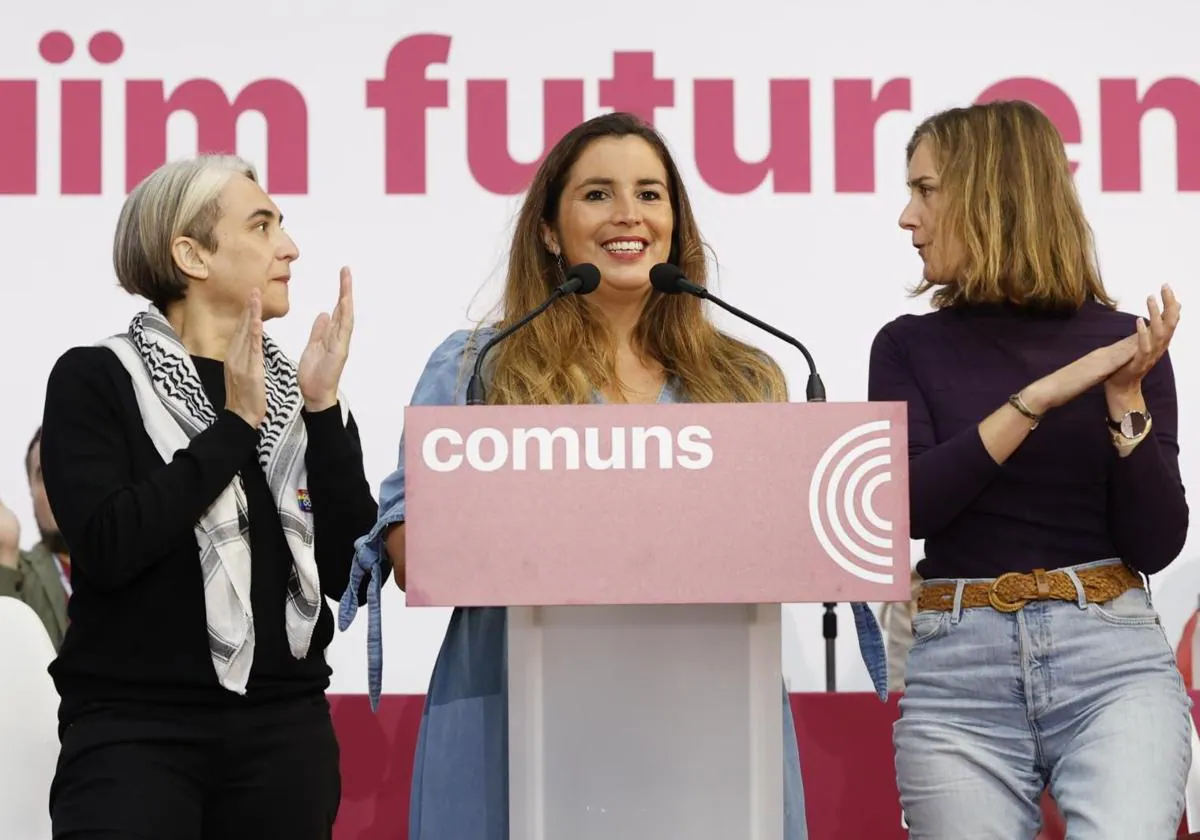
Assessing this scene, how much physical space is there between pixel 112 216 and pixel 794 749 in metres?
2.61

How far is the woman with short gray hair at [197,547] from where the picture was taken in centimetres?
221

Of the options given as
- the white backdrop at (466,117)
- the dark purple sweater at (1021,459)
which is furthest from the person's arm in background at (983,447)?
the white backdrop at (466,117)

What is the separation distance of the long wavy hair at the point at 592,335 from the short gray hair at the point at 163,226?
0.48m

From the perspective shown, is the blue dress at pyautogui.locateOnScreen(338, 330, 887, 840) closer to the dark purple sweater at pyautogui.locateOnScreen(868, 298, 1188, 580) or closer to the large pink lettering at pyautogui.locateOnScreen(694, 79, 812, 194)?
the dark purple sweater at pyautogui.locateOnScreen(868, 298, 1188, 580)

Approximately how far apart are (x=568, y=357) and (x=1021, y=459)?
71 centimetres

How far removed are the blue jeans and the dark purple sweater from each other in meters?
0.09

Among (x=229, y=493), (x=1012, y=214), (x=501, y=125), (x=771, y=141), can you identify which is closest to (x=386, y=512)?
(x=229, y=493)

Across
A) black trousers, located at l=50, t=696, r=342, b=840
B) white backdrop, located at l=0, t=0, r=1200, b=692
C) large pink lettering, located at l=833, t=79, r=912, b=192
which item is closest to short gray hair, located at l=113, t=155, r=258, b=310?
black trousers, located at l=50, t=696, r=342, b=840

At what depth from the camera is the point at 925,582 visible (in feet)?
7.86

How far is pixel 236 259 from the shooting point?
8.30 feet

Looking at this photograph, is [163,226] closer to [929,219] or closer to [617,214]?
[617,214]

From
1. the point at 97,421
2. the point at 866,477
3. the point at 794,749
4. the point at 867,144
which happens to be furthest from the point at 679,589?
the point at 867,144

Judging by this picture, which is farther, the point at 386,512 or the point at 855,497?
the point at 386,512

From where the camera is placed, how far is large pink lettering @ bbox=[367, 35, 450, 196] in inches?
167
